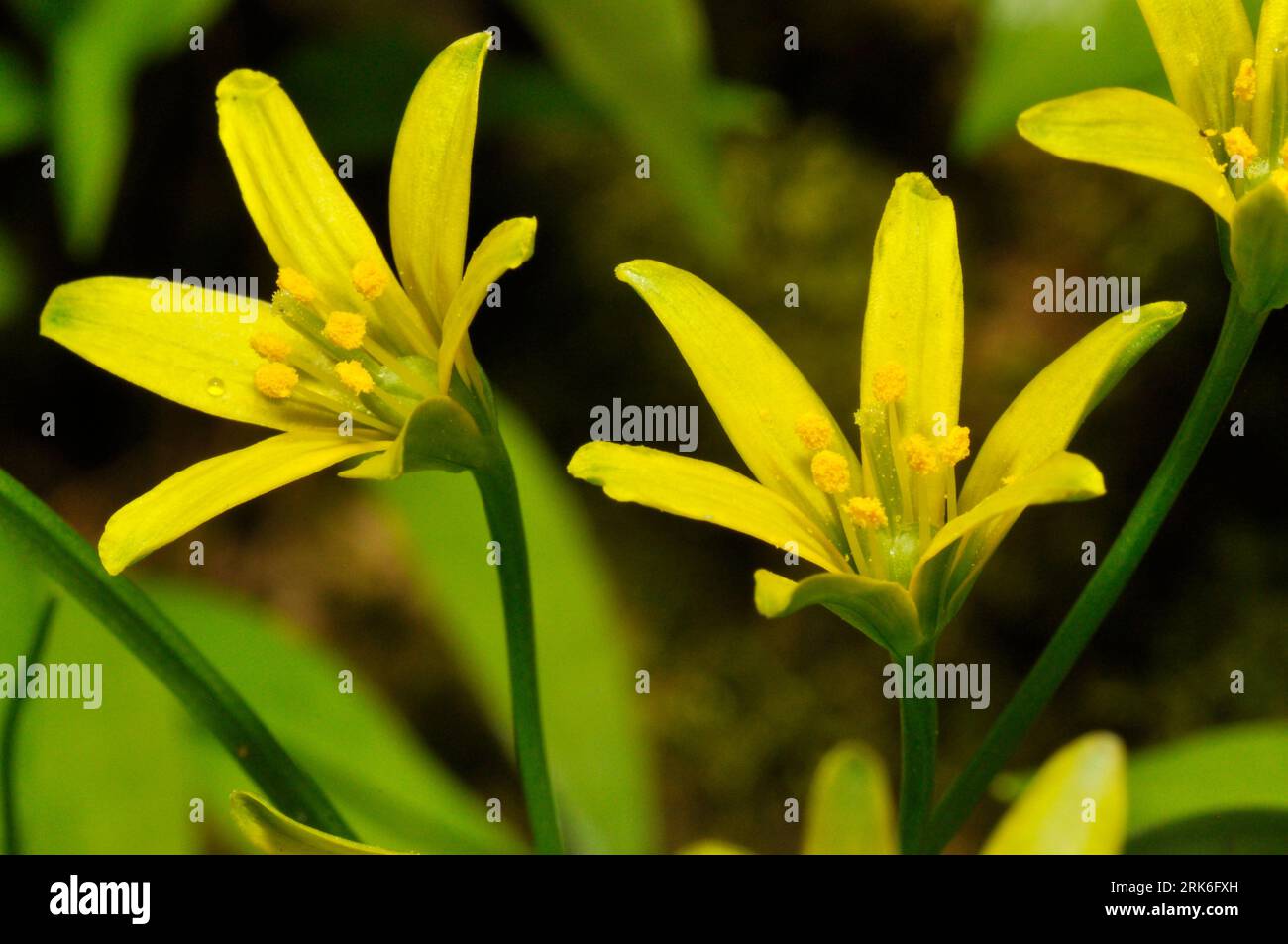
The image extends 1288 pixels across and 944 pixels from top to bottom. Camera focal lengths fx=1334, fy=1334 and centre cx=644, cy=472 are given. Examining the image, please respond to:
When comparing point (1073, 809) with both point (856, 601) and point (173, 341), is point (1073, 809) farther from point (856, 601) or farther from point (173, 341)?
point (173, 341)

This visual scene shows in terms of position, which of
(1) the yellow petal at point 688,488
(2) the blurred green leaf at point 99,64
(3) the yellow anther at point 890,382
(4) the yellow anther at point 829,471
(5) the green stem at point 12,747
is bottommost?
(5) the green stem at point 12,747

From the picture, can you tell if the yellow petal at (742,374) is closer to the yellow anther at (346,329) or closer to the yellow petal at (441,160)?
the yellow petal at (441,160)

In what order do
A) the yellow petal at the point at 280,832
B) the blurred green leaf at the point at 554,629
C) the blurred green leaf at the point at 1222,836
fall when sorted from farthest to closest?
1. the blurred green leaf at the point at 554,629
2. the blurred green leaf at the point at 1222,836
3. the yellow petal at the point at 280,832

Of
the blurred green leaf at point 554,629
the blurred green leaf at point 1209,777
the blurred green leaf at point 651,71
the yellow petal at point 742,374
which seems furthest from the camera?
the blurred green leaf at point 554,629

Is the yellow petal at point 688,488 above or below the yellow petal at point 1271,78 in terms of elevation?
below

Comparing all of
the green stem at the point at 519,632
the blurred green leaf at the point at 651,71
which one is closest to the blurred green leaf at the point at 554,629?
the blurred green leaf at the point at 651,71

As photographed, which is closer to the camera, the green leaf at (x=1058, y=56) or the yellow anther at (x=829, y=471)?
the yellow anther at (x=829, y=471)

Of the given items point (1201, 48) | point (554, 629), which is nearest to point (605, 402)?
point (554, 629)
